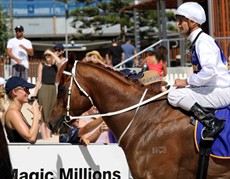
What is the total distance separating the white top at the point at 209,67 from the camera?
660 cm

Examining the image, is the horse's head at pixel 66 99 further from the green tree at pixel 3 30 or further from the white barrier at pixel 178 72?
the green tree at pixel 3 30

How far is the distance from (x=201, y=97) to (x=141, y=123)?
28.0 inches

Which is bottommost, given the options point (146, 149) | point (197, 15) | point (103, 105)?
point (146, 149)

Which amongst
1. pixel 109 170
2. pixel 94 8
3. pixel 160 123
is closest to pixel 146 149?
pixel 160 123

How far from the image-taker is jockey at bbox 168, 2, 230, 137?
21.7 ft

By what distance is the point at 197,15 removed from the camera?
695 cm

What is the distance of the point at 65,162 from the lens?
28.1 ft

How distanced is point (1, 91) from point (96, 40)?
32055mm

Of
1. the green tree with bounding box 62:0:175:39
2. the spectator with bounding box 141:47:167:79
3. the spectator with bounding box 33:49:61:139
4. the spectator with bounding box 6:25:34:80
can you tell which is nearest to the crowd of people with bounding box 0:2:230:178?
the spectator with bounding box 33:49:61:139

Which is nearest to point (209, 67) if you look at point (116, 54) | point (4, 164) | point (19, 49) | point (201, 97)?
point (201, 97)

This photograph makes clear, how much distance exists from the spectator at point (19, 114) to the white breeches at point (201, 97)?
202cm

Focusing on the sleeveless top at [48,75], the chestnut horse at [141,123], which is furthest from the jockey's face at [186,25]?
the sleeveless top at [48,75]

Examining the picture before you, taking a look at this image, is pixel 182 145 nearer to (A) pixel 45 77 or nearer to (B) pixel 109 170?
(B) pixel 109 170

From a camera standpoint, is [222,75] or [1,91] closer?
[222,75]
